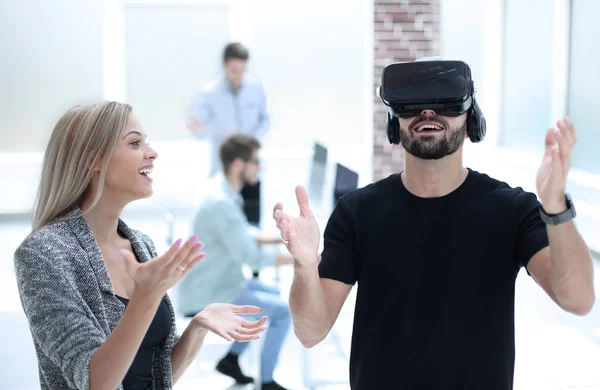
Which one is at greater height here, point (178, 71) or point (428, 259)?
point (178, 71)

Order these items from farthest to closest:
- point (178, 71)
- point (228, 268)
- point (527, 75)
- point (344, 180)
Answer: point (178, 71) < point (527, 75) < point (228, 268) < point (344, 180)

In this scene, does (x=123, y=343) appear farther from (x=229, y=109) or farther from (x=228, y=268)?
(x=229, y=109)

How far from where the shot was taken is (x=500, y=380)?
5.15 feet

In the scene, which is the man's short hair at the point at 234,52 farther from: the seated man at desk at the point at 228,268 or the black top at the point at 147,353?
the black top at the point at 147,353

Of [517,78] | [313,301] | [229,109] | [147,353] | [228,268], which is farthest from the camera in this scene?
[517,78]

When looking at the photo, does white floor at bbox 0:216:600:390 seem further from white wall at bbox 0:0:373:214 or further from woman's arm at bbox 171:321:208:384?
white wall at bbox 0:0:373:214

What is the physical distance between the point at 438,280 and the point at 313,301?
249 mm

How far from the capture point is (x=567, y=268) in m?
1.45

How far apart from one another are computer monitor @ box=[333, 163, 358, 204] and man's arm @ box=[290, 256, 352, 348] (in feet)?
5.40

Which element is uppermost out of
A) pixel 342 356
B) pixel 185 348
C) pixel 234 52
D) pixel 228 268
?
pixel 234 52

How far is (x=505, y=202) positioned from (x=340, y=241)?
0.33 metres

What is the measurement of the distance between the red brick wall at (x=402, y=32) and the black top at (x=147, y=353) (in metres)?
6.29

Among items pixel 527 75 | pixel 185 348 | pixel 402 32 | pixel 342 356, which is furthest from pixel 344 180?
pixel 402 32

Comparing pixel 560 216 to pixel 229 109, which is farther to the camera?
pixel 229 109
